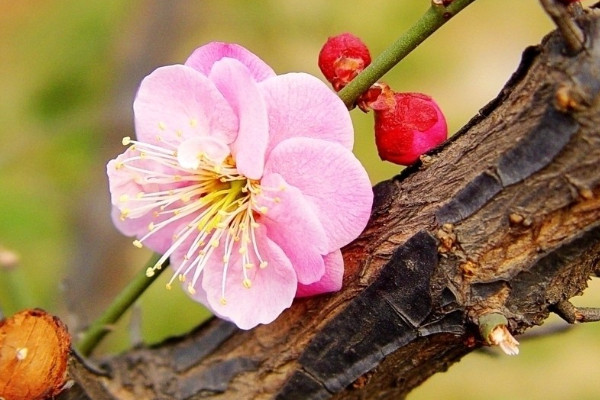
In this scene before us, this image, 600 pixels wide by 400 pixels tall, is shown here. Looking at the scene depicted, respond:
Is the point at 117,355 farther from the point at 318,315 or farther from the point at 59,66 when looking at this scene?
the point at 59,66

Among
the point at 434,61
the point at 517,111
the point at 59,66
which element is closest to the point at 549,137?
the point at 517,111

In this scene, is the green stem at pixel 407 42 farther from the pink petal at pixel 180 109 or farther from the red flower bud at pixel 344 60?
the pink petal at pixel 180 109

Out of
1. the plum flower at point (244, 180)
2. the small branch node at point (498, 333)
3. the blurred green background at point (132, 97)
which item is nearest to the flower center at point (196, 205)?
the plum flower at point (244, 180)

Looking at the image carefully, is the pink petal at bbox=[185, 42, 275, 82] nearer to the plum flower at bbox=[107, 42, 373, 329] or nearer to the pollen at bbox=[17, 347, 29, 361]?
the plum flower at bbox=[107, 42, 373, 329]

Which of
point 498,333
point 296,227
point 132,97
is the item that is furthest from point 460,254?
point 132,97

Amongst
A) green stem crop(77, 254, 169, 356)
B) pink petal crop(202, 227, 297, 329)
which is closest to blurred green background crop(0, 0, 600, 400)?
green stem crop(77, 254, 169, 356)

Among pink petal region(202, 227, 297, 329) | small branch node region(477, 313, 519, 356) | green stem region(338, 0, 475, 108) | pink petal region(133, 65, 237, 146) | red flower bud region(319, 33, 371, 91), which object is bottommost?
small branch node region(477, 313, 519, 356)

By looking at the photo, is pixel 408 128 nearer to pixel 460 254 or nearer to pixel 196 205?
pixel 460 254

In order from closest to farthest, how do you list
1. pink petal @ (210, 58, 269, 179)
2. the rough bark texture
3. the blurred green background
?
1. the rough bark texture
2. pink petal @ (210, 58, 269, 179)
3. the blurred green background
